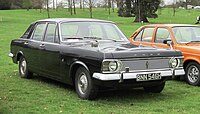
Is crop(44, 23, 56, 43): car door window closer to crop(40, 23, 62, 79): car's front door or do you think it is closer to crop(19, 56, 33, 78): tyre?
crop(40, 23, 62, 79): car's front door

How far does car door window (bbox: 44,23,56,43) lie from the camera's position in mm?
8341

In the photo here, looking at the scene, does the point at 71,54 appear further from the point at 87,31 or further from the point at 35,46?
the point at 35,46

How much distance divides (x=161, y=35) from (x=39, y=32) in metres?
3.24

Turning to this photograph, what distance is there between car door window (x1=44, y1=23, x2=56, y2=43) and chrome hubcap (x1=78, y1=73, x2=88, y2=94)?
4.85ft

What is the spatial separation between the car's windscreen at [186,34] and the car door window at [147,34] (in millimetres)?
741

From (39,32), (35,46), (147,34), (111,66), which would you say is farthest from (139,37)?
(111,66)

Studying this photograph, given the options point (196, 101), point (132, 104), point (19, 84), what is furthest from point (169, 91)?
point (19, 84)

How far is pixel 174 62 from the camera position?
7.22 meters

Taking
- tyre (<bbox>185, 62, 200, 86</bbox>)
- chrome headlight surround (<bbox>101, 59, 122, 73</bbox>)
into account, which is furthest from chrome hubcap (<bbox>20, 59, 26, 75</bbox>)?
tyre (<bbox>185, 62, 200, 86</bbox>)

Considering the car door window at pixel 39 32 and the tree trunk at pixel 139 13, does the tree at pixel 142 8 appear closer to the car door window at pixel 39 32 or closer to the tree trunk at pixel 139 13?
the tree trunk at pixel 139 13

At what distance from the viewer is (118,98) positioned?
7.40 metres

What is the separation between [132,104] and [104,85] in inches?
27.3

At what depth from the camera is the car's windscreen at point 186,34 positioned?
31.2 ft

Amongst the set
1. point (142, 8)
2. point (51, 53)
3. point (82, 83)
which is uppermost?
point (142, 8)
